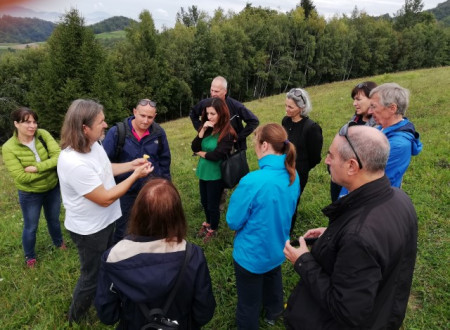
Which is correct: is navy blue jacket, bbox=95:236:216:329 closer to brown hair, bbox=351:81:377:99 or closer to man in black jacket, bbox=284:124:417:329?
man in black jacket, bbox=284:124:417:329

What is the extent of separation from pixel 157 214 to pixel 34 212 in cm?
354

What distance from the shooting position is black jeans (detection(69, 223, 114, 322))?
3279mm

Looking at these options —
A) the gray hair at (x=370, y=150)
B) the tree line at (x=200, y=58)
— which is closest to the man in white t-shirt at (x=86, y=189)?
the gray hair at (x=370, y=150)

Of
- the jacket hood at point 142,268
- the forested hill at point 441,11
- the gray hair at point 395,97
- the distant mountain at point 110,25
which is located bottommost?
the jacket hood at point 142,268

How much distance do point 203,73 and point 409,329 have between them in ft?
146

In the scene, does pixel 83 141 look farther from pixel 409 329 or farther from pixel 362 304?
pixel 409 329

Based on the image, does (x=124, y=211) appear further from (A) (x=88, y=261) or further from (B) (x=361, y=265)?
(B) (x=361, y=265)

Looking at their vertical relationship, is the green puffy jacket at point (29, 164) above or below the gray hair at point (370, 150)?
below

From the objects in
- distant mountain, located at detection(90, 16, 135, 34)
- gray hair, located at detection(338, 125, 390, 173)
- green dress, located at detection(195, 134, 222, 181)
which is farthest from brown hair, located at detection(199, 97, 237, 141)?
distant mountain, located at detection(90, 16, 135, 34)

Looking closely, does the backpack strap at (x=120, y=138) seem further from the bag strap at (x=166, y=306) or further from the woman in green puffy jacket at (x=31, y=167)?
the bag strap at (x=166, y=306)

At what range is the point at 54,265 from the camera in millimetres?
4750

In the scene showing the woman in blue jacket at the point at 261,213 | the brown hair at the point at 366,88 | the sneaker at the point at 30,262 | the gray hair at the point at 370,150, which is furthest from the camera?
the sneaker at the point at 30,262

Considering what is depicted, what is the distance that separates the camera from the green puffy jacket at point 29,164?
4.34 metres

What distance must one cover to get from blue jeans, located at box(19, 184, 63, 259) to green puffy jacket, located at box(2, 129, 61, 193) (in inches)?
6.7
